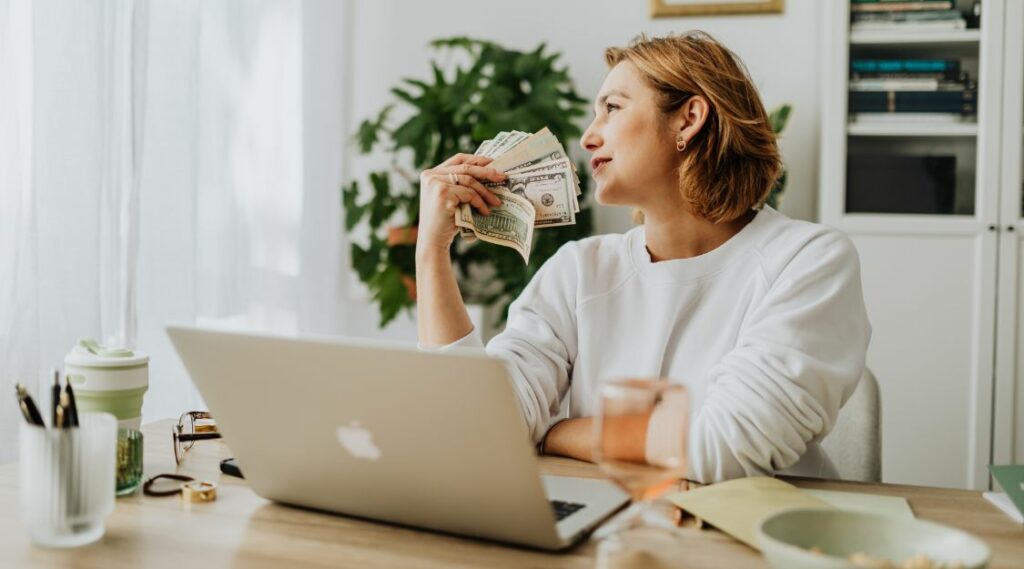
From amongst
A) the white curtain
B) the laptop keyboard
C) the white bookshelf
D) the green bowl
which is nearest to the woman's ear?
the laptop keyboard

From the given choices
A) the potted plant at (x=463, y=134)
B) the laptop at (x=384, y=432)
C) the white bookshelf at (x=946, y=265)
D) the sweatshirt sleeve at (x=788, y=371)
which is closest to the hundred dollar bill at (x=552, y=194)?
the sweatshirt sleeve at (x=788, y=371)

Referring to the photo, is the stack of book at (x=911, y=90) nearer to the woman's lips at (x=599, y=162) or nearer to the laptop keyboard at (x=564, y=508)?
the woman's lips at (x=599, y=162)

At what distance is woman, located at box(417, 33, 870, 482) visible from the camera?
136 cm

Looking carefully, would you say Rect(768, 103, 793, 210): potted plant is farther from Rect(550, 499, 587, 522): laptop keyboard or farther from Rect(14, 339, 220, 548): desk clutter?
Rect(14, 339, 220, 548): desk clutter

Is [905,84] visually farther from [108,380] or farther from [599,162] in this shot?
[108,380]

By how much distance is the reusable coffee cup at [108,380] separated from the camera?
1053mm

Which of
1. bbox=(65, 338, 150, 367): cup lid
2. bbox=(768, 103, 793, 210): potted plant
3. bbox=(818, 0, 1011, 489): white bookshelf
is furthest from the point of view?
bbox=(768, 103, 793, 210): potted plant

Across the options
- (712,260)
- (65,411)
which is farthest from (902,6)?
(65,411)

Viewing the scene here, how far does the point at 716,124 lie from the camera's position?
1486 mm

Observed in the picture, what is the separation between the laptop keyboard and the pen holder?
41 cm

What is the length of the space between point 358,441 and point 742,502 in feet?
1.30

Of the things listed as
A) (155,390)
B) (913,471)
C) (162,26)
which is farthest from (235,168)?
(913,471)

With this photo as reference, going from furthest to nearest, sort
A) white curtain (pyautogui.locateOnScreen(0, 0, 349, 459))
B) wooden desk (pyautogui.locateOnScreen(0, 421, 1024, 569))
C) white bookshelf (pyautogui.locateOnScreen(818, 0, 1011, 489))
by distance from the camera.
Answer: white bookshelf (pyautogui.locateOnScreen(818, 0, 1011, 489))
white curtain (pyautogui.locateOnScreen(0, 0, 349, 459))
wooden desk (pyautogui.locateOnScreen(0, 421, 1024, 569))

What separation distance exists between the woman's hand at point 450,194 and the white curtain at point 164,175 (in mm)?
930
